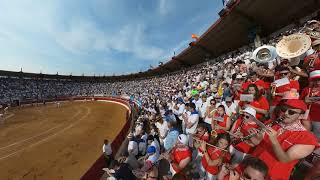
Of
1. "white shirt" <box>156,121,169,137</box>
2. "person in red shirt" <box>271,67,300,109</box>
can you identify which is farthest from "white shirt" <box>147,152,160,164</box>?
"person in red shirt" <box>271,67,300,109</box>

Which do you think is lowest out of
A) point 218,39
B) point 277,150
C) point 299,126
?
point 277,150

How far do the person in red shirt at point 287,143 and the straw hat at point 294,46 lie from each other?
2836mm

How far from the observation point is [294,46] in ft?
18.0

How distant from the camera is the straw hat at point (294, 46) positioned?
5.20 meters

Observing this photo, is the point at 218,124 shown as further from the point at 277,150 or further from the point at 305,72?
the point at 277,150

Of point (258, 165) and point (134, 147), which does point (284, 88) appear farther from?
point (134, 147)

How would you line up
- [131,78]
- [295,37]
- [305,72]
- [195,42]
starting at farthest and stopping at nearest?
[131,78] → [195,42] → [295,37] → [305,72]

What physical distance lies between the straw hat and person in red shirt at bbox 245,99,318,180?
2.84 meters

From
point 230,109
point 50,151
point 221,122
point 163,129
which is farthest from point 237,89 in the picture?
point 50,151

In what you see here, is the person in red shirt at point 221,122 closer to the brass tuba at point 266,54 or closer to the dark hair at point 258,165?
the dark hair at point 258,165

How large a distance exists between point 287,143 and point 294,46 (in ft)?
11.6

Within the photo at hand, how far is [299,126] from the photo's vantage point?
2.93 meters

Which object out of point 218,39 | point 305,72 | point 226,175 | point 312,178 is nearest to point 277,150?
point 312,178

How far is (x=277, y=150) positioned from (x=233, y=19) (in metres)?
15.4
